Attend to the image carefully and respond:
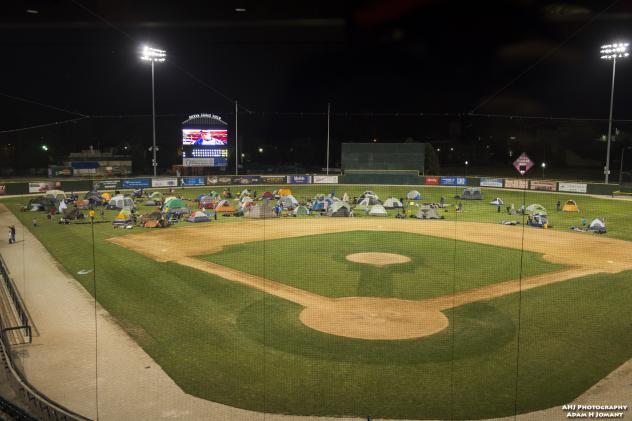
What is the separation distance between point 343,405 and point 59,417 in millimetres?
5255

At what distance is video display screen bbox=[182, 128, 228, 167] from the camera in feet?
209

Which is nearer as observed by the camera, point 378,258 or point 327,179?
point 378,258

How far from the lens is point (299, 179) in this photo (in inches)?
2613

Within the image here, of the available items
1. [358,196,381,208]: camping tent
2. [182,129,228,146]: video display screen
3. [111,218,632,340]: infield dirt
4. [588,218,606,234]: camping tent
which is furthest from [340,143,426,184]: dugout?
[588,218,606,234]: camping tent

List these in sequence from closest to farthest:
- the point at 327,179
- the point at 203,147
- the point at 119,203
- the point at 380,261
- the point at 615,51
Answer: the point at 380,261 → the point at 119,203 → the point at 615,51 → the point at 203,147 → the point at 327,179

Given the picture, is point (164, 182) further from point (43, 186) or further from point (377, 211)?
point (377, 211)

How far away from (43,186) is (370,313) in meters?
46.9

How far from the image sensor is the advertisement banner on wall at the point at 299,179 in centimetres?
6629

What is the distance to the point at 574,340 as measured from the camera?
13.9 meters

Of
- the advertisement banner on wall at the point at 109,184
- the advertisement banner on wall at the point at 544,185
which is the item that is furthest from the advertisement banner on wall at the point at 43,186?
the advertisement banner on wall at the point at 544,185

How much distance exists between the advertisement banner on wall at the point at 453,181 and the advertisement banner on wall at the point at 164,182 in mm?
32289

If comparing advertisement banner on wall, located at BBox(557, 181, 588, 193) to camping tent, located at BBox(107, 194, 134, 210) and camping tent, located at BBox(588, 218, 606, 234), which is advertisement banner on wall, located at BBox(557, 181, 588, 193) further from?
camping tent, located at BBox(107, 194, 134, 210)

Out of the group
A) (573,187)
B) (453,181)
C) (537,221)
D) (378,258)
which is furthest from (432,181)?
(378,258)

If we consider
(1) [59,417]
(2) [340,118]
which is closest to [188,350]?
(1) [59,417]
